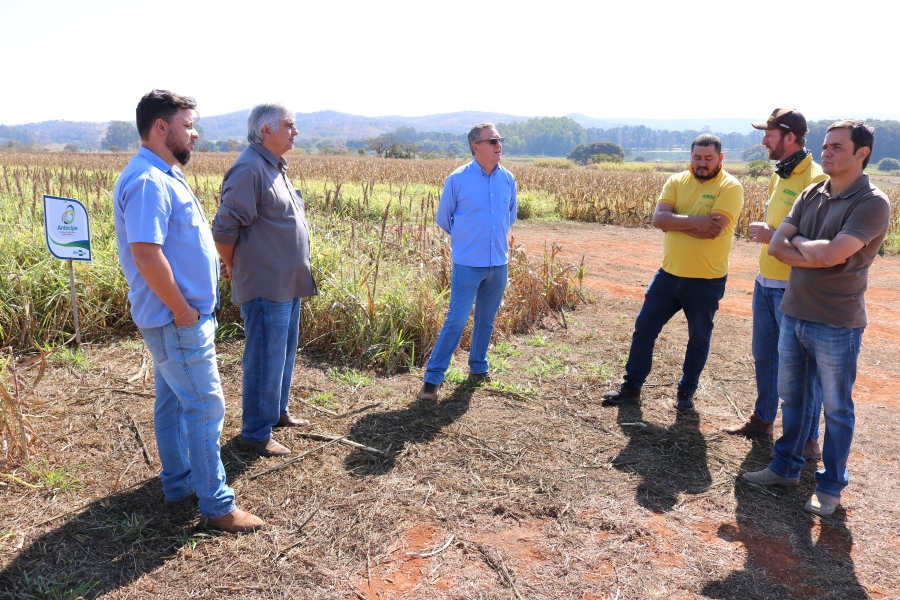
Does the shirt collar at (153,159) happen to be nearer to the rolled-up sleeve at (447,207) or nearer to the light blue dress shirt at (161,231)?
the light blue dress shirt at (161,231)

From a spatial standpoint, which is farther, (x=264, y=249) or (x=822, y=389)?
(x=264, y=249)

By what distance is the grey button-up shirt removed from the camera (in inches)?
124

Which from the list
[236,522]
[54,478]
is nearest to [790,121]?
[236,522]

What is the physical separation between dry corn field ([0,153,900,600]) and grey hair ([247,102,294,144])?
1.83 m

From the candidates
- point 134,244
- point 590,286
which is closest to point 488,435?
point 134,244

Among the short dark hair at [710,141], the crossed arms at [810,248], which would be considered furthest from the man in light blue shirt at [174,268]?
the short dark hair at [710,141]

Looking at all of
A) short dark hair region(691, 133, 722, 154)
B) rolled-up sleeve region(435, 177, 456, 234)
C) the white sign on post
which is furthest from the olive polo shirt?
the white sign on post

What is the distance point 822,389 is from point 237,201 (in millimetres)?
3209

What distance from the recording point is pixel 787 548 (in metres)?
2.89

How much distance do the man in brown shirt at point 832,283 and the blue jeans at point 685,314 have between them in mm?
863

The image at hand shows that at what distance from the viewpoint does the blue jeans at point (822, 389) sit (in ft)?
9.91

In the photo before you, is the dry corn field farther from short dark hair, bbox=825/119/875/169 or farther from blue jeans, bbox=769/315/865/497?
short dark hair, bbox=825/119/875/169

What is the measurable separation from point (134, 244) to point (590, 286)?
7.02m

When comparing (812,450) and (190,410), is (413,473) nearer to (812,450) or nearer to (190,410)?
(190,410)
